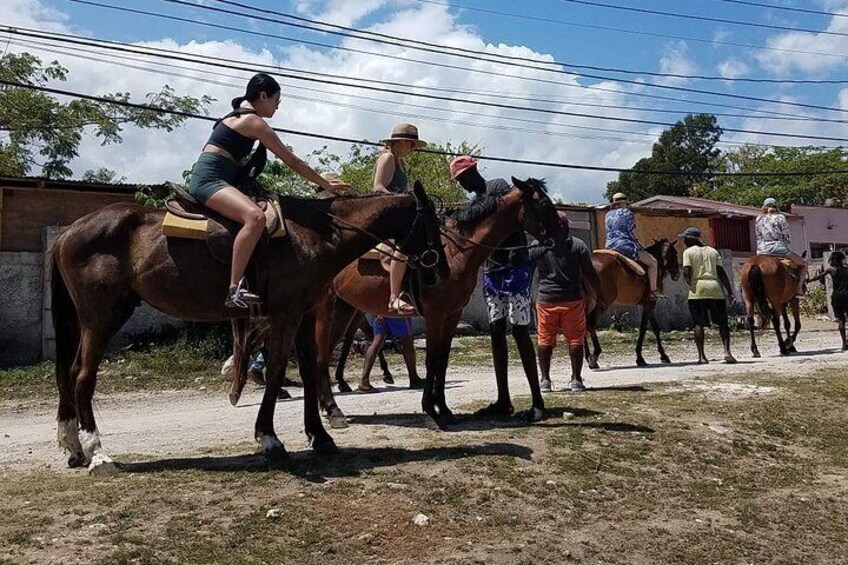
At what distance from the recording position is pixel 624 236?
611 inches

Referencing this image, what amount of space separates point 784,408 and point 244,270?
6.46 meters

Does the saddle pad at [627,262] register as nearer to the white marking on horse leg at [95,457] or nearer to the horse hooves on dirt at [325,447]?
the horse hooves on dirt at [325,447]

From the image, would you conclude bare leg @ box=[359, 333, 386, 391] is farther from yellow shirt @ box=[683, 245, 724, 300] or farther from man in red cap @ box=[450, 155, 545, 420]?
yellow shirt @ box=[683, 245, 724, 300]

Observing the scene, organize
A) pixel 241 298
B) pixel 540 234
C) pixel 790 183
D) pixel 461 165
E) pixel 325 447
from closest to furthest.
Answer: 1. pixel 241 298
2. pixel 325 447
3. pixel 540 234
4. pixel 461 165
5. pixel 790 183

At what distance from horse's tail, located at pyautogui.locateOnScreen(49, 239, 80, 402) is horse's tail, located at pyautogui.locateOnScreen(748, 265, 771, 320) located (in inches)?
536

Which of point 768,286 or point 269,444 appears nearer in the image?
point 269,444

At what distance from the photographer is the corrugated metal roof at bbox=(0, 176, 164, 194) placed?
16.7 metres

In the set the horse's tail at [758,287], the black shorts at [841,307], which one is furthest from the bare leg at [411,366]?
the black shorts at [841,307]

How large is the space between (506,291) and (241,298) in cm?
304

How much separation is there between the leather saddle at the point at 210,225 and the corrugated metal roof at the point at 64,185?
11848mm

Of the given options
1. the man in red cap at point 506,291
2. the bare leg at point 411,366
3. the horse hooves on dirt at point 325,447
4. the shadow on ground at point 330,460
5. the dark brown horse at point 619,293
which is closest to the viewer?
the shadow on ground at point 330,460

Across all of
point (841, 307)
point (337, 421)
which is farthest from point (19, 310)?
point (841, 307)

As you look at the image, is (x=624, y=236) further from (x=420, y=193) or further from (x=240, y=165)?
(x=240, y=165)

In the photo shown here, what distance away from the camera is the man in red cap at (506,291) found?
26.1ft
